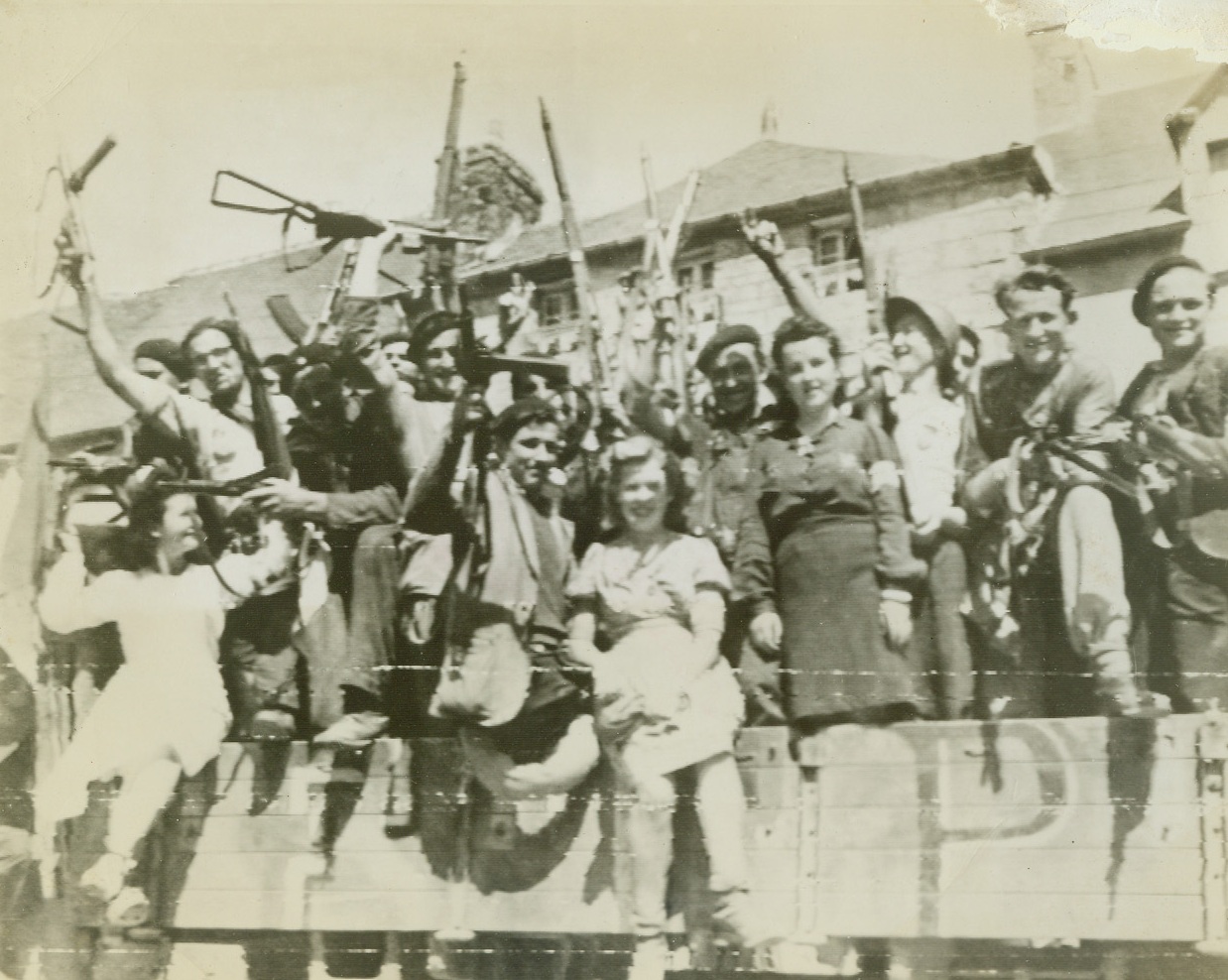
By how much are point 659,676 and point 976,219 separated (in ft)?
6.78

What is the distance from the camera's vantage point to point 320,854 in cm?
424

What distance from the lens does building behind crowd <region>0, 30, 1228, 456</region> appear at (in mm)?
4324

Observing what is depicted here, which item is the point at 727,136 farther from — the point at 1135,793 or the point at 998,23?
the point at 1135,793

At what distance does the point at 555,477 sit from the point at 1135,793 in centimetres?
231

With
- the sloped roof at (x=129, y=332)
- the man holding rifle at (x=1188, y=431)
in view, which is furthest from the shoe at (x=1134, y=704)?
the sloped roof at (x=129, y=332)

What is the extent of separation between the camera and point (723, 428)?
4355mm

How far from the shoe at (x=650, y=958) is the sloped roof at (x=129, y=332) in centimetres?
259

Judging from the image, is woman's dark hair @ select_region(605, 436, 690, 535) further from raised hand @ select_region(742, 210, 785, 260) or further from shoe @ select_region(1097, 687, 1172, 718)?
shoe @ select_region(1097, 687, 1172, 718)

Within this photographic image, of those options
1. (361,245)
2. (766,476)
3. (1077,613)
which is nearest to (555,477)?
(766,476)

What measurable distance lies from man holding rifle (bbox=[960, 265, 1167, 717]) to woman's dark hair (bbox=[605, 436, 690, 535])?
104 cm

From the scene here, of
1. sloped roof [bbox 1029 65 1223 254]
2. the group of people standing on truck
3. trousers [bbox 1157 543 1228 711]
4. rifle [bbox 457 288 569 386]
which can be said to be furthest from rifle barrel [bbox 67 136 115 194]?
trousers [bbox 1157 543 1228 711]

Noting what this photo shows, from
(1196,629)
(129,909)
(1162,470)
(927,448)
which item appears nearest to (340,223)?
(927,448)

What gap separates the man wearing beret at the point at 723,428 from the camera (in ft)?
14.1

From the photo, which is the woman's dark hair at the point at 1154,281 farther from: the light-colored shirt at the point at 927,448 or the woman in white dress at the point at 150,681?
the woman in white dress at the point at 150,681
